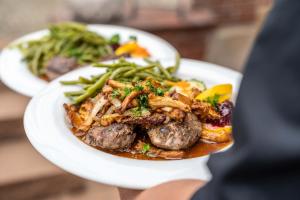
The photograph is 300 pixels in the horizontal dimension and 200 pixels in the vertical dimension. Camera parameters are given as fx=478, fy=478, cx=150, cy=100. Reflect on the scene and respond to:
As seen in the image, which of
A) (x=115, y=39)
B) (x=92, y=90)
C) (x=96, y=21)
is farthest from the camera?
(x=96, y=21)

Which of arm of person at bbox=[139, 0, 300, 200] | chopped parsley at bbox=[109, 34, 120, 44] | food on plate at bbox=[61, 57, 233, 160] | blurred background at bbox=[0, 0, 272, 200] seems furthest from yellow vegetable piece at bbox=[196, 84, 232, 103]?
blurred background at bbox=[0, 0, 272, 200]

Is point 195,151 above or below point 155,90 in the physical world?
below

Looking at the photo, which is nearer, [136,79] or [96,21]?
[136,79]

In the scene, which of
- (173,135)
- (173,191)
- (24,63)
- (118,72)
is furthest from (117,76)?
(173,191)

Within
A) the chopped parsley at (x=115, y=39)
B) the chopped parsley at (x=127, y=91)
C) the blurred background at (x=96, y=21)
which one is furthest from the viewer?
the blurred background at (x=96, y=21)

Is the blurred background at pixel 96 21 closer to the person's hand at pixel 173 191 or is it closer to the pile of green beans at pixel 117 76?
the pile of green beans at pixel 117 76

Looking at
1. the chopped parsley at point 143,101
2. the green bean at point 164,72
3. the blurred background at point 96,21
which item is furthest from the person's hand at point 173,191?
the blurred background at point 96,21

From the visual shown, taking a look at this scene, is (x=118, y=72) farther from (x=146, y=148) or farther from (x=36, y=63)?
(x=36, y=63)
